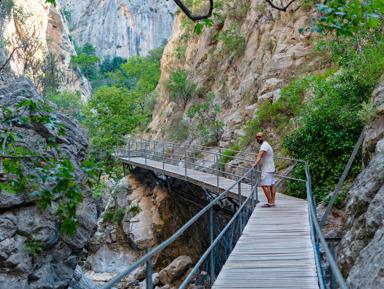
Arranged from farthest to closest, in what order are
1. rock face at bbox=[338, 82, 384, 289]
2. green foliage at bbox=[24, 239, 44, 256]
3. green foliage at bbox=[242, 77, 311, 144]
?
green foliage at bbox=[242, 77, 311, 144] → green foliage at bbox=[24, 239, 44, 256] → rock face at bbox=[338, 82, 384, 289]

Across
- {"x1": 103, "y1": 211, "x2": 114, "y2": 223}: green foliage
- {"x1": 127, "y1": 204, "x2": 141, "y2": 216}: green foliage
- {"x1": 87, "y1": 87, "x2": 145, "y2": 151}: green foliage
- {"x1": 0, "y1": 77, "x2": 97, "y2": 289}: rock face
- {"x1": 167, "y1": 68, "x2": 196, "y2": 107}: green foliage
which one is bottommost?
{"x1": 103, "y1": 211, "x2": 114, "y2": 223}: green foliage

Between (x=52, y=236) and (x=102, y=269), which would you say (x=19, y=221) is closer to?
(x=52, y=236)

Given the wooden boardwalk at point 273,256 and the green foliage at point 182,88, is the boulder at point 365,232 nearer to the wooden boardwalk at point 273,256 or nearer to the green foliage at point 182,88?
the wooden boardwalk at point 273,256

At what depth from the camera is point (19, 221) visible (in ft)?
28.7

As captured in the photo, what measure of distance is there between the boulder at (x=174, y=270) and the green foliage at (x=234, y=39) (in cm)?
1283

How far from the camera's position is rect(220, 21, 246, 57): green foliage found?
20487mm

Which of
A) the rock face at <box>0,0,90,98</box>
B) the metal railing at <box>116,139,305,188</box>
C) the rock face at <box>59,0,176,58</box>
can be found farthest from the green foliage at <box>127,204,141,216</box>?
the rock face at <box>59,0,176,58</box>

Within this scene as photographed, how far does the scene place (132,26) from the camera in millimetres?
68438

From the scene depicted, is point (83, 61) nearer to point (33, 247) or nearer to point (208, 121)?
point (208, 121)

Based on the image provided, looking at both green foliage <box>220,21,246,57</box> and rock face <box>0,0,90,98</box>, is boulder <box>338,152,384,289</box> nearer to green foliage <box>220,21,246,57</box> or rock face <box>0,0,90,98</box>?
green foliage <box>220,21,246,57</box>

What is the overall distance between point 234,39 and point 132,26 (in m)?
53.0

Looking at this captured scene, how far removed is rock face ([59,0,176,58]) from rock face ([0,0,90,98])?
45.5 ft

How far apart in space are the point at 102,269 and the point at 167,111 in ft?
44.7

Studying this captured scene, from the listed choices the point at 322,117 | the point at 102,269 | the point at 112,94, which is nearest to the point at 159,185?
the point at 102,269
